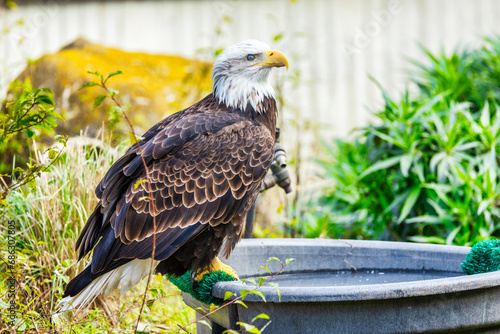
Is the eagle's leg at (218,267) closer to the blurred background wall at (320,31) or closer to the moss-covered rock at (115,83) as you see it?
the moss-covered rock at (115,83)

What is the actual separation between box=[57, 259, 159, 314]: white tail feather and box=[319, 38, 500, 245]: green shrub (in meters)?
1.76

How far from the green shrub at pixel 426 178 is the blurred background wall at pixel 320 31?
2.90 m

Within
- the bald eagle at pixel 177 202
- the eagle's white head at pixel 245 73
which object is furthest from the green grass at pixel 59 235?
the eagle's white head at pixel 245 73

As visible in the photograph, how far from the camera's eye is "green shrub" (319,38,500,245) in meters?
4.06

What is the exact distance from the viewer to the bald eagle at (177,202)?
241 centimetres

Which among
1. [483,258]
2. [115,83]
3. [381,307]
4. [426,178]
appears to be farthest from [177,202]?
[115,83]

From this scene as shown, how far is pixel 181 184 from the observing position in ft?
8.38

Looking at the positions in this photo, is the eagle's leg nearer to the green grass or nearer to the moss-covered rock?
the green grass

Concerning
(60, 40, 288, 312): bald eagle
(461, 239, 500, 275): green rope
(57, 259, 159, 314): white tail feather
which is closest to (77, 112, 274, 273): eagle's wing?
(60, 40, 288, 312): bald eagle

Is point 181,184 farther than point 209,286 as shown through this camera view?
Yes

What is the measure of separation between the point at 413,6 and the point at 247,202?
644cm

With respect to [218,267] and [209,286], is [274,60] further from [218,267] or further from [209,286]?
[209,286]

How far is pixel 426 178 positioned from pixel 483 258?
85.0 inches

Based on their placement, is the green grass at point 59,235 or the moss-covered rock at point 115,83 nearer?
the green grass at point 59,235
